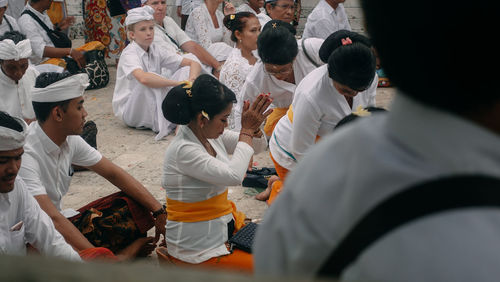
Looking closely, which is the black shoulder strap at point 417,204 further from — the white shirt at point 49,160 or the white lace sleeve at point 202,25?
the white lace sleeve at point 202,25

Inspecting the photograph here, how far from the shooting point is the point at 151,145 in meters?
5.85

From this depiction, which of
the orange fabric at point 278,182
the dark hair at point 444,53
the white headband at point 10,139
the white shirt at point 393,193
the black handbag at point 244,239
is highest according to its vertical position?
the dark hair at point 444,53

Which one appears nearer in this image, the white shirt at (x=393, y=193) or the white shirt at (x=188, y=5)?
the white shirt at (x=393, y=193)

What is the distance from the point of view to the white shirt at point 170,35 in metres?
6.73

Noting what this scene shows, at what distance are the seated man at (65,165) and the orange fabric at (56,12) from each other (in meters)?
5.15

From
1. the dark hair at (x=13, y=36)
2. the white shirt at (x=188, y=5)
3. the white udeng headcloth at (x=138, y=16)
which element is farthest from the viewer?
the white shirt at (x=188, y=5)

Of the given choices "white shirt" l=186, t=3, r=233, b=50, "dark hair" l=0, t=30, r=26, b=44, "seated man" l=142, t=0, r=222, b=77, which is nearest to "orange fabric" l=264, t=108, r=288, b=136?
"seated man" l=142, t=0, r=222, b=77

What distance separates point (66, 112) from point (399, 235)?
2937 millimetres

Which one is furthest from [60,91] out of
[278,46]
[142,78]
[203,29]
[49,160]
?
[203,29]

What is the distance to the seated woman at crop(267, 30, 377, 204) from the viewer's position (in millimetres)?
3115

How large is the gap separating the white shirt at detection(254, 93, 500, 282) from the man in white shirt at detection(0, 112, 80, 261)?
198cm

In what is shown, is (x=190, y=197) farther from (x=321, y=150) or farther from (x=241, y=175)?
(x=321, y=150)

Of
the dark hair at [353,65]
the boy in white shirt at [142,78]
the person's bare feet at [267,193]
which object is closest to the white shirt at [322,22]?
the boy in white shirt at [142,78]

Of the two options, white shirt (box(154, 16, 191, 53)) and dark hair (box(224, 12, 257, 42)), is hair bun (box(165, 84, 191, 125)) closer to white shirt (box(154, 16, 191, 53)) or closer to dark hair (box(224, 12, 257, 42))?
dark hair (box(224, 12, 257, 42))
